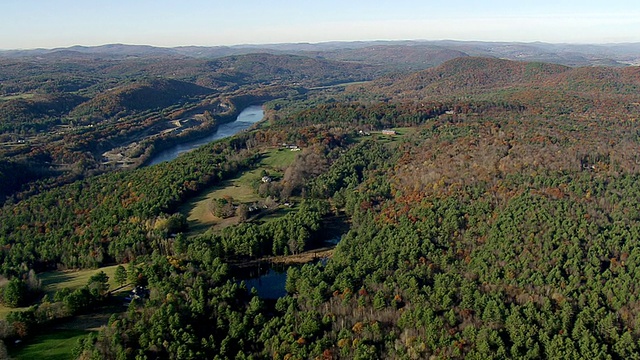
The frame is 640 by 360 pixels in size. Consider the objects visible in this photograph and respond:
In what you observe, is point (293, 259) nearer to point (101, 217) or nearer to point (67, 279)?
point (67, 279)

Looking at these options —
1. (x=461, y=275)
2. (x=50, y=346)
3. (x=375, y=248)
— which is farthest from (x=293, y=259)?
(x=50, y=346)

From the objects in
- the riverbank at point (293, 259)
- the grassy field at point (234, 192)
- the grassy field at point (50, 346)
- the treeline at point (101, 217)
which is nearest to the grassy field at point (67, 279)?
the treeline at point (101, 217)

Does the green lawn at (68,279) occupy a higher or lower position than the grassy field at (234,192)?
lower

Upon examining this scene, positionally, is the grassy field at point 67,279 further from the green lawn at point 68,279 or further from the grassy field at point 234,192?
the grassy field at point 234,192

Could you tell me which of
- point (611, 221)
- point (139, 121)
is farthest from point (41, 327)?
point (139, 121)

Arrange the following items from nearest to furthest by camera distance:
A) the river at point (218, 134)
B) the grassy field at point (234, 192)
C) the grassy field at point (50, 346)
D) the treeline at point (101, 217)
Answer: the grassy field at point (50, 346)
the treeline at point (101, 217)
the grassy field at point (234, 192)
the river at point (218, 134)

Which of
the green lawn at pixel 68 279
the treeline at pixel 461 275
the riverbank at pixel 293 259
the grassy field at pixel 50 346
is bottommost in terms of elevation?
the riverbank at pixel 293 259

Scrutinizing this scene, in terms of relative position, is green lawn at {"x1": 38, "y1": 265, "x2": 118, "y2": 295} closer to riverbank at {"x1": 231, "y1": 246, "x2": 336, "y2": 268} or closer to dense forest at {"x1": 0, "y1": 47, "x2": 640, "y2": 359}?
dense forest at {"x1": 0, "y1": 47, "x2": 640, "y2": 359}

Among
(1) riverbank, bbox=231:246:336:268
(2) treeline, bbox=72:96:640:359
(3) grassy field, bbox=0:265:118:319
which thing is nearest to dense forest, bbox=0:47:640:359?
(2) treeline, bbox=72:96:640:359
